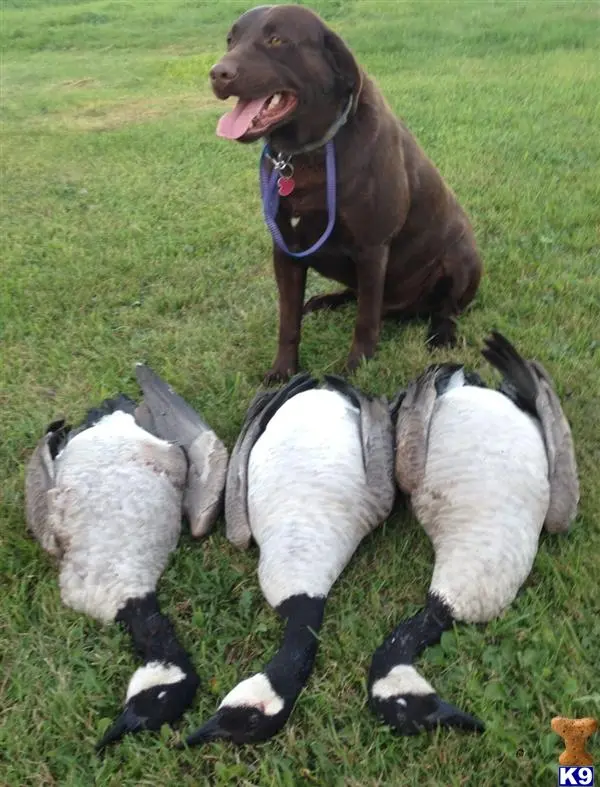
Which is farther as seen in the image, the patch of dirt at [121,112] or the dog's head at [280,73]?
the patch of dirt at [121,112]

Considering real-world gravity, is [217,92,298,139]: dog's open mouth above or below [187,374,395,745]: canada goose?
above

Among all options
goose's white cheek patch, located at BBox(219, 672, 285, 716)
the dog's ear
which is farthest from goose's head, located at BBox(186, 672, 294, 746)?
the dog's ear

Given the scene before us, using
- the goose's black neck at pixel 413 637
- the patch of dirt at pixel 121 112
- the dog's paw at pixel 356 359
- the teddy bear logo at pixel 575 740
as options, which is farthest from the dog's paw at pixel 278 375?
the patch of dirt at pixel 121 112

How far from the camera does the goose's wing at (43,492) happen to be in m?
2.79

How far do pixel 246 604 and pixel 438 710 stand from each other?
2.49 ft

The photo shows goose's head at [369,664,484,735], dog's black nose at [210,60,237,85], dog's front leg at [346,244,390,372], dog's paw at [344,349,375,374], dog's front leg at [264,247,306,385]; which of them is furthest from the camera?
dog's paw at [344,349,375,374]

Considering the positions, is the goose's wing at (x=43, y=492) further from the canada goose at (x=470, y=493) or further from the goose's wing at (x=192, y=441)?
the canada goose at (x=470, y=493)

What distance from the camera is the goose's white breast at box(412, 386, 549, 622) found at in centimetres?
243

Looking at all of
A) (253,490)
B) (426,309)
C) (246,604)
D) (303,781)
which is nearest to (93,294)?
(426,309)

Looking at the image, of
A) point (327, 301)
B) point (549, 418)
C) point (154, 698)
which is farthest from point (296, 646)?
point (327, 301)

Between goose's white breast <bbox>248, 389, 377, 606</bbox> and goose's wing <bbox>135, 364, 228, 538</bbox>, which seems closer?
goose's white breast <bbox>248, 389, 377, 606</bbox>

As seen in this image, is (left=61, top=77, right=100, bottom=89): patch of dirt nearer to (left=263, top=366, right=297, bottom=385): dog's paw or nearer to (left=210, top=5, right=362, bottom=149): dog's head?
(left=263, top=366, right=297, bottom=385): dog's paw

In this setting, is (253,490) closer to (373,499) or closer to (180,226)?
(373,499)

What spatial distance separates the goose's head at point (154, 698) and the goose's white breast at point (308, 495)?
0.37m
